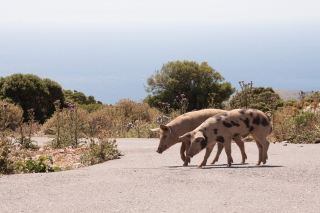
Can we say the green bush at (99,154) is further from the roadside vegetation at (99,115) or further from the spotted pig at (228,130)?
the spotted pig at (228,130)

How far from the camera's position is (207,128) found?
421 inches

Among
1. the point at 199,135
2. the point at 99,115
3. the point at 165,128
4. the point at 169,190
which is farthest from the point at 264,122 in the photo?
the point at 99,115

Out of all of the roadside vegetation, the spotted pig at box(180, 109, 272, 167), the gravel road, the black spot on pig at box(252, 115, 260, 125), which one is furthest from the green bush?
the black spot on pig at box(252, 115, 260, 125)

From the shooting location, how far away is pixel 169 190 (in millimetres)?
8492

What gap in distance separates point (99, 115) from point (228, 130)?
1472 centimetres

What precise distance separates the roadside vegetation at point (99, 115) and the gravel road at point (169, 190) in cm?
218

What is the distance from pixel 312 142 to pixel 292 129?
1.04 m

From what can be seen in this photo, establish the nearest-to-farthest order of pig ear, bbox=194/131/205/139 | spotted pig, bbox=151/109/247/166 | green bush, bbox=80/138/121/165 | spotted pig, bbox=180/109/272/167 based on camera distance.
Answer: pig ear, bbox=194/131/205/139 < spotted pig, bbox=180/109/272/167 < spotted pig, bbox=151/109/247/166 < green bush, bbox=80/138/121/165

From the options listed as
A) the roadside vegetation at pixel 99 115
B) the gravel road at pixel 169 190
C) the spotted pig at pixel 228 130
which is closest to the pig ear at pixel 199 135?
the spotted pig at pixel 228 130

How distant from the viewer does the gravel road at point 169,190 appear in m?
7.58

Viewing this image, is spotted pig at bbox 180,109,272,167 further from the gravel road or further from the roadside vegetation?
the roadside vegetation

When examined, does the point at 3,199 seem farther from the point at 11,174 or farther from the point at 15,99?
the point at 15,99

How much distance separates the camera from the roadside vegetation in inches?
551

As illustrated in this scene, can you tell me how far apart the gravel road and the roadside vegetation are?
2176mm
